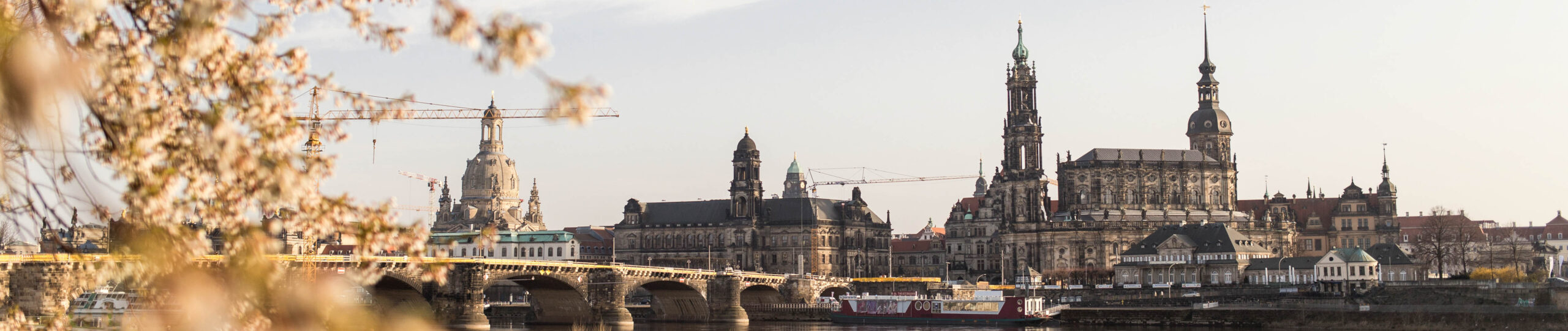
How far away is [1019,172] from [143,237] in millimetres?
156910

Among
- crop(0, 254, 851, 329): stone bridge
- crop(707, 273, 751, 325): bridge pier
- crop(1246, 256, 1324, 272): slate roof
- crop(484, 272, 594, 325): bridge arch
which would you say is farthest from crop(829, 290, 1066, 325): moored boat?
crop(1246, 256, 1324, 272): slate roof

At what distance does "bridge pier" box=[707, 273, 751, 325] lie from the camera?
121 metres

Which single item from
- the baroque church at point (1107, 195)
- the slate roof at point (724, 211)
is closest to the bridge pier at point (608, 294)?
the baroque church at point (1107, 195)

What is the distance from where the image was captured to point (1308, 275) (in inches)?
5074

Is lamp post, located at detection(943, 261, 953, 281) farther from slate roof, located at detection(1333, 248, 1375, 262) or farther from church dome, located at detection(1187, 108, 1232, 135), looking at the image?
slate roof, located at detection(1333, 248, 1375, 262)

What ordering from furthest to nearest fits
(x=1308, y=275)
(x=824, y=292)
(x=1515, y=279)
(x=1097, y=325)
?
(x=824, y=292), (x=1308, y=275), (x=1515, y=279), (x=1097, y=325)

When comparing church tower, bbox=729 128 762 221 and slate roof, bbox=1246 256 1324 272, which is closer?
slate roof, bbox=1246 256 1324 272

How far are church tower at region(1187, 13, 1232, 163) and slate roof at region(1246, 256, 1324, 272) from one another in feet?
94.6

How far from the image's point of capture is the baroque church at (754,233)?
171m

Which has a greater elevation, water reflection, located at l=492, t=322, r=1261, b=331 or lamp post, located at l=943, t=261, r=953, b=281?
lamp post, located at l=943, t=261, r=953, b=281

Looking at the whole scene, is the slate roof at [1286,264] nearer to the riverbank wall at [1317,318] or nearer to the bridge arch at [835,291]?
the riverbank wall at [1317,318]

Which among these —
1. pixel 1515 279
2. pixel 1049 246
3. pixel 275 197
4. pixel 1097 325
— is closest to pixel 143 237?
pixel 275 197

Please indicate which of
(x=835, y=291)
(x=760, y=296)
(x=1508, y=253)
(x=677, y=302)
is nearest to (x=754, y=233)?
(x=835, y=291)

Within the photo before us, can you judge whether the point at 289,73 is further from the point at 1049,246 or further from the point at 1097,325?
the point at 1049,246
